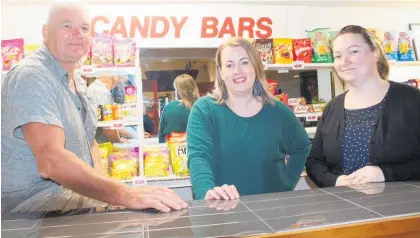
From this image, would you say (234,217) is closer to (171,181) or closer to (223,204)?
(223,204)

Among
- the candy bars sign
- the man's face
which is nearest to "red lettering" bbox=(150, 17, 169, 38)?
the candy bars sign

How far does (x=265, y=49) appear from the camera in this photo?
3.71 meters

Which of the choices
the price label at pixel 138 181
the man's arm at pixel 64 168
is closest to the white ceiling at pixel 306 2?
the price label at pixel 138 181

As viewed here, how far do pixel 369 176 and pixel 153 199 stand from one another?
3.12 feet

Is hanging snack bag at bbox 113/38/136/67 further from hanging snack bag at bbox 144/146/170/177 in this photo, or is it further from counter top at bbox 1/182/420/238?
counter top at bbox 1/182/420/238

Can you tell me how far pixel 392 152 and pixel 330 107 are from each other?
0.43 m

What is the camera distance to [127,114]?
3.34 meters

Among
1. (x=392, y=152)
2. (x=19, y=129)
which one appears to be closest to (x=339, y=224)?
(x=392, y=152)

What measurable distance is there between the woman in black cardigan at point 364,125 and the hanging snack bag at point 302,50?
1.77 meters

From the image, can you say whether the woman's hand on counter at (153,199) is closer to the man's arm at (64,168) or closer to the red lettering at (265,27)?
the man's arm at (64,168)

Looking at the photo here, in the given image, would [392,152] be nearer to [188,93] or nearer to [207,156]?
[207,156]

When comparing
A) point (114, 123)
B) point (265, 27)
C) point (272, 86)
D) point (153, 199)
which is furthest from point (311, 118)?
point (153, 199)

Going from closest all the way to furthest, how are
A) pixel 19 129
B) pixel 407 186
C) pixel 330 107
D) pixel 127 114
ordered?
pixel 407 186, pixel 19 129, pixel 330 107, pixel 127 114

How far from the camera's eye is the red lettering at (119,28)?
380 cm
